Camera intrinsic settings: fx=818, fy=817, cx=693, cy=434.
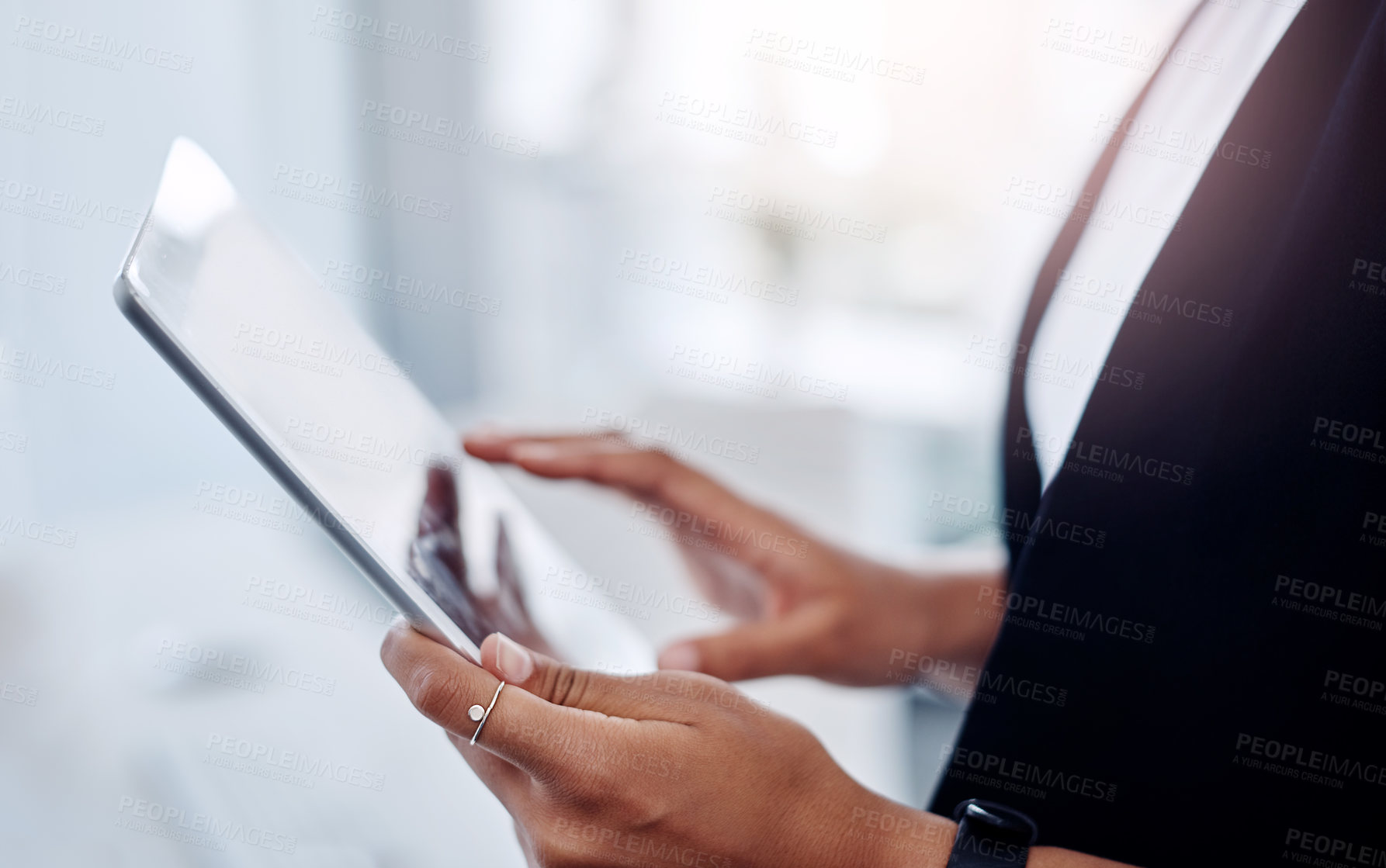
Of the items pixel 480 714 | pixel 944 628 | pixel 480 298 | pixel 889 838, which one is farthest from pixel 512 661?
pixel 480 298

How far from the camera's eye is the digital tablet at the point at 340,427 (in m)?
0.41

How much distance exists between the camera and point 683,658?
2.52 ft

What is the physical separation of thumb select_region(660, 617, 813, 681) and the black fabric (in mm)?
176

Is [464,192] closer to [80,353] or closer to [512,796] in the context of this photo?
[80,353]

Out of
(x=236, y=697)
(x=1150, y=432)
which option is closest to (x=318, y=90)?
(x=236, y=697)

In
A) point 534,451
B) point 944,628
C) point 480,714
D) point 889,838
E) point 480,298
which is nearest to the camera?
point 480,714

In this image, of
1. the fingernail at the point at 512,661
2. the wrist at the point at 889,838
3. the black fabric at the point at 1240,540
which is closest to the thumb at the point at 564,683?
the fingernail at the point at 512,661

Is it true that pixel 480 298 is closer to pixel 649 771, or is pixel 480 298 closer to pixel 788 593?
pixel 788 593

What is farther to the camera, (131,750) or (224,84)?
(224,84)

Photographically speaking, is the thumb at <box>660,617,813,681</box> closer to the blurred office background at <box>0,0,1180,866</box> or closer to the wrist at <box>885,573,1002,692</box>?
the wrist at <box>885,573,1002,692</box>

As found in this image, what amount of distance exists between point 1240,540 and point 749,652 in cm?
43

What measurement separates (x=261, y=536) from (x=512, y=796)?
1.18 meters

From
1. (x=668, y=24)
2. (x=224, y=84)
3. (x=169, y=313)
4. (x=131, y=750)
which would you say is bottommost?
(x=131, y=750)

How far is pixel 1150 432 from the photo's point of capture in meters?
0.70
